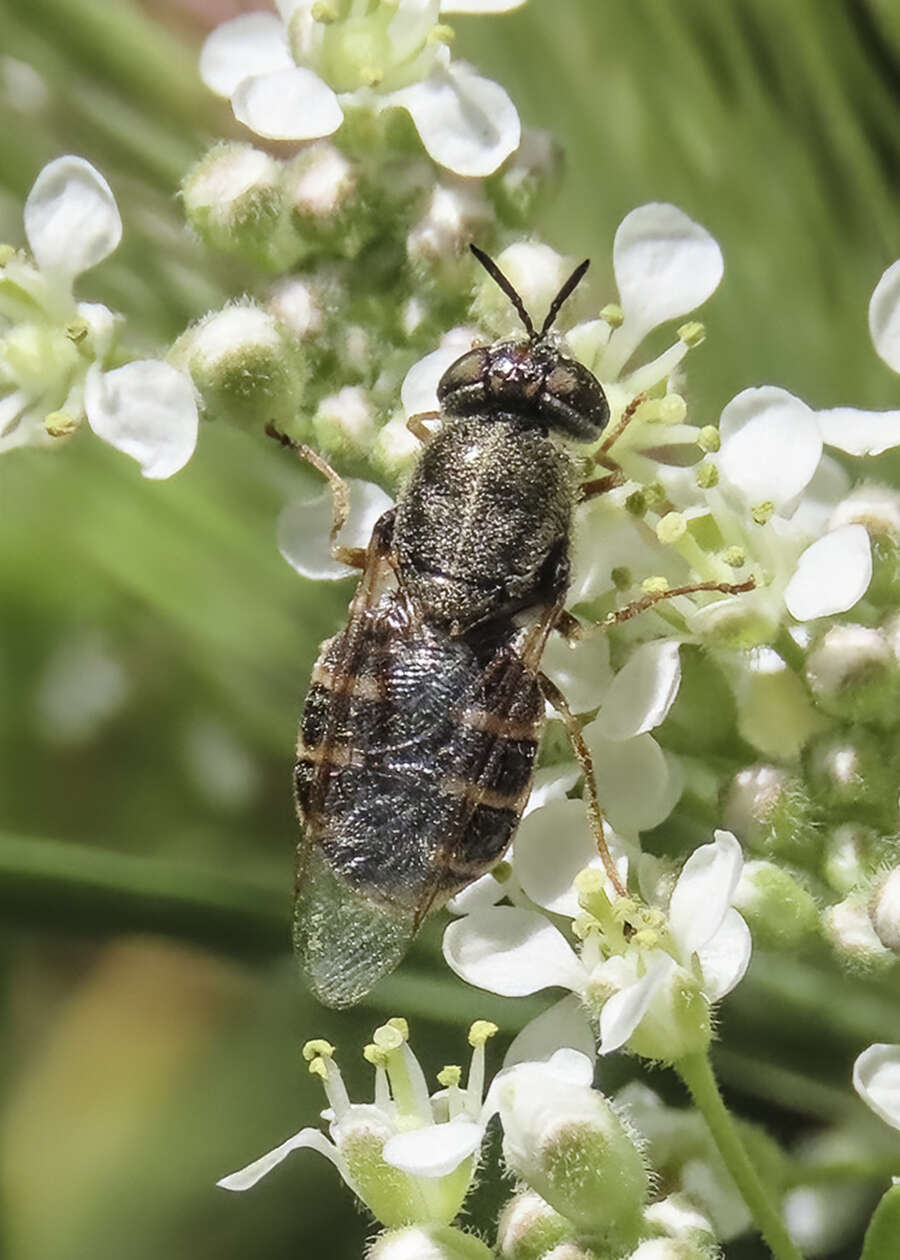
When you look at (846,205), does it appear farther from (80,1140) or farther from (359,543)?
(80,1140)

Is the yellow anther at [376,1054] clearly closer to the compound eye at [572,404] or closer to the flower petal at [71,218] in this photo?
the compound eye at [572,404]

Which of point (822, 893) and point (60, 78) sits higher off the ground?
point (60, 78)

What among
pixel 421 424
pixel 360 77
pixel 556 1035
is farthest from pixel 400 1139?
pixel 360 77

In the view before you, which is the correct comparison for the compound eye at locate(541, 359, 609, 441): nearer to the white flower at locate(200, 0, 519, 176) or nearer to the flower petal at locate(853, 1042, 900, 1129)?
the white flower at locate(200, 0, 519, 176)

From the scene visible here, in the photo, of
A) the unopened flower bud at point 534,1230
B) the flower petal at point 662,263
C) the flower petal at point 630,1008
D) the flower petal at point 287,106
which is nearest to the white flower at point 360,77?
the flower petal at point 287,106

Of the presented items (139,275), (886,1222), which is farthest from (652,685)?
(139,275)

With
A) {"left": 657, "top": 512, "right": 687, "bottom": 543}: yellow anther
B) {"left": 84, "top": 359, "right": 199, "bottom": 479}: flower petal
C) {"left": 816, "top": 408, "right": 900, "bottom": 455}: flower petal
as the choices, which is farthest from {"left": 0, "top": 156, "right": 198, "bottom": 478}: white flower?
{"left": 816, "top": 408, "right": 900, "bottom": 455}: flower petal
